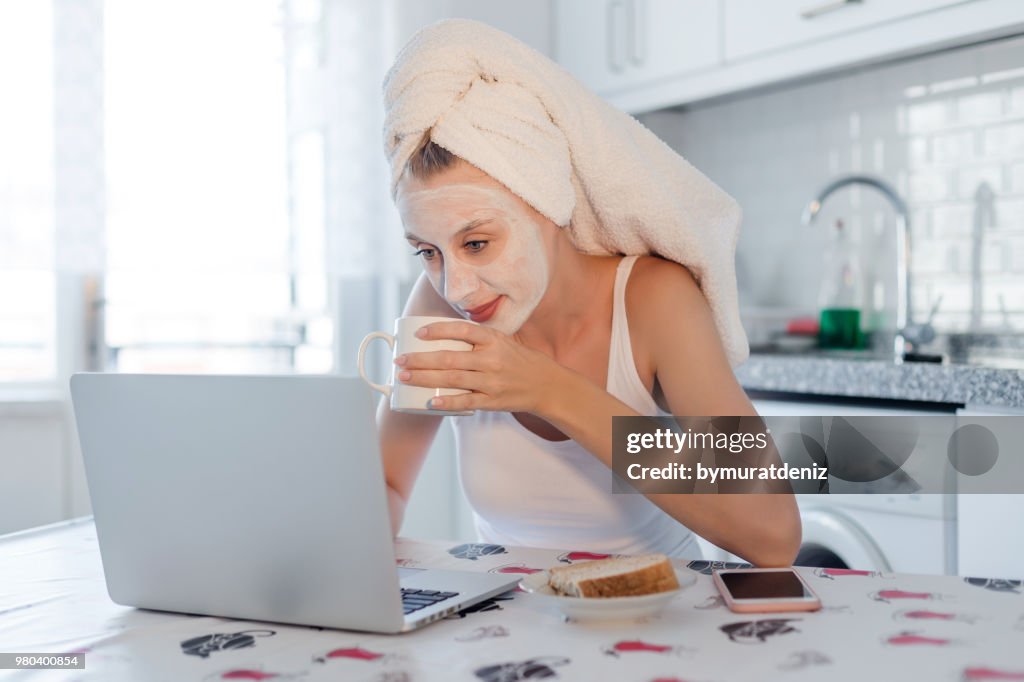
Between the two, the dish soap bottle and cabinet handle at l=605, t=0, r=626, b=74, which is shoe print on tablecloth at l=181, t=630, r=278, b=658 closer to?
the dish soap bottle

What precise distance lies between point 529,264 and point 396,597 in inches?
21.1

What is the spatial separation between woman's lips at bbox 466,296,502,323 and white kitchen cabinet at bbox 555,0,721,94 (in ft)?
4.83

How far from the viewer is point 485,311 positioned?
1147 mm

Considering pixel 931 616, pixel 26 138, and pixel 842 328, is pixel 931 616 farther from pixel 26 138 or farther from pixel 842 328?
pixel 26 138

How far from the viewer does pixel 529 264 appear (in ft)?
3.78

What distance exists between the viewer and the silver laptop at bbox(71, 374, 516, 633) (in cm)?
69

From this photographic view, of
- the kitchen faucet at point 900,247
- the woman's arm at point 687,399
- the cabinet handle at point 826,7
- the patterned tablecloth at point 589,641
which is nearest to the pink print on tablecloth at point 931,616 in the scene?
the patterned tablecloth at point 589,641

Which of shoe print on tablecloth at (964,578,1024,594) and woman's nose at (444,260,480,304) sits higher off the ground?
woman's nose at (444,260,480,304)

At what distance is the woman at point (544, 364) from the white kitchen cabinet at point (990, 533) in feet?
1.82

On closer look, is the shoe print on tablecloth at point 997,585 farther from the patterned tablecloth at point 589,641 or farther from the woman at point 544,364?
the woman at point 544,364

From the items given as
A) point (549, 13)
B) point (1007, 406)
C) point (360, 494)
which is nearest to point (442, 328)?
point (360, 494)

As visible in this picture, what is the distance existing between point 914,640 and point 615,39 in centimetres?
219

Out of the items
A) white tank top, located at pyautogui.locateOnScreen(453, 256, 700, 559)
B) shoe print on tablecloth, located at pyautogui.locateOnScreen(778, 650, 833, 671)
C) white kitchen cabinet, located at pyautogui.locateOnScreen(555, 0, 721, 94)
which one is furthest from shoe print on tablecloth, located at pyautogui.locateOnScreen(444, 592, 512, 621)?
white kitchen cabinet, located at pyautogui.locateOnScreen(555, 0, 721, 94)

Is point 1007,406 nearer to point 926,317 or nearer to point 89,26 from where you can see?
point 926,317
